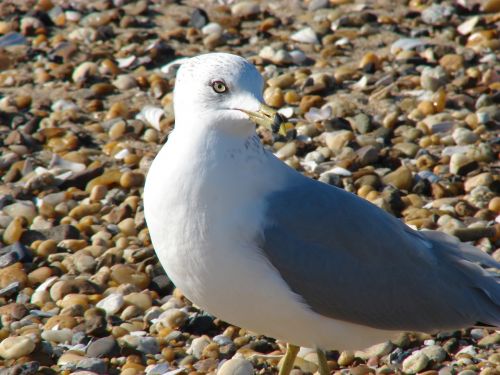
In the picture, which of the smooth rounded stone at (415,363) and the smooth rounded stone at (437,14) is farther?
the smooth rounded stone at (437,14)

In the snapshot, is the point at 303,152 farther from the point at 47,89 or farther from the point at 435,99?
the point at 47,89

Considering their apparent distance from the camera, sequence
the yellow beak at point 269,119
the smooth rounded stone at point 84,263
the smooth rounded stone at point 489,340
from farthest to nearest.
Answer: the smooth rounded stone at point 84,263
the smooth rounded stone at point 489,340
the yellow beak at point 269,119

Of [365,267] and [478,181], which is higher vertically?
[365,267]

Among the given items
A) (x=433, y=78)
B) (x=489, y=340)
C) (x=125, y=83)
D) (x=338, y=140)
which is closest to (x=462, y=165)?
(x=338, y=140)

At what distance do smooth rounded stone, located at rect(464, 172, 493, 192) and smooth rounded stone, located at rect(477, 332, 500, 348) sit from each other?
1.57 metres

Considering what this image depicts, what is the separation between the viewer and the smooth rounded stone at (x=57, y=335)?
5543 millimetres

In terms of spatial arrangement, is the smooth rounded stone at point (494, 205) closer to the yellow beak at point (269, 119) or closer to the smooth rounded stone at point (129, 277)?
the smooth rounded stone at point (129, 277)

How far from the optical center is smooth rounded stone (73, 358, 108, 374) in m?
5.21

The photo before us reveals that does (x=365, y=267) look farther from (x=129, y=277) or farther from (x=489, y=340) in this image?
(x=129, y=277)

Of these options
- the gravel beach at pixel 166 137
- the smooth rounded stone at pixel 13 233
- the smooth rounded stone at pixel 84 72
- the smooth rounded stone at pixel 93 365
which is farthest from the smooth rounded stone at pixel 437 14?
the smooth rounded stone at pixel 93 365

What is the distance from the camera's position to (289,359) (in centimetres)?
513

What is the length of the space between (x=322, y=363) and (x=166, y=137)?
10.6 ft

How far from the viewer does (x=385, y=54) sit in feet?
28.9

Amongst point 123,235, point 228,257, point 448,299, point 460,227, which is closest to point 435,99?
point 460,227
